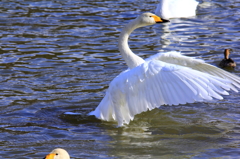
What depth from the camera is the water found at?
677cm

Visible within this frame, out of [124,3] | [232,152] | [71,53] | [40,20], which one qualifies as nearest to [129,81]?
[232,152]

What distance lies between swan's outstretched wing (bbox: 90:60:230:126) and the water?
62 cm

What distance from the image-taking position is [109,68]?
413 inches

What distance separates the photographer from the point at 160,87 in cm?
667

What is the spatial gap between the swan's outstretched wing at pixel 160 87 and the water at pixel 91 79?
0.62 metres

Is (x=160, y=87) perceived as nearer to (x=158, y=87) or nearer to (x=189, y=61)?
(x=158, y=87)

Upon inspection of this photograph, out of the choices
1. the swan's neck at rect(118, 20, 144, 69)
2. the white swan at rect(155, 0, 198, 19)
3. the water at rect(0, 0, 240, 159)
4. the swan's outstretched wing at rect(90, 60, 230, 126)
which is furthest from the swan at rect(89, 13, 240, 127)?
the white swan at rect(155, 0, 198, 19)

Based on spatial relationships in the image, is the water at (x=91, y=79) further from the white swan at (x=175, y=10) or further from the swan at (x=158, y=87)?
the swan at (x=158, y=87)

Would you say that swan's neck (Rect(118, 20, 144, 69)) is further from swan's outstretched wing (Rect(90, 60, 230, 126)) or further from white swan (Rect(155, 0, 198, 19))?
white swan (Rect(155, 0, 198, 19))

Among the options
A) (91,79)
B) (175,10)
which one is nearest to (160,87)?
(91,79)

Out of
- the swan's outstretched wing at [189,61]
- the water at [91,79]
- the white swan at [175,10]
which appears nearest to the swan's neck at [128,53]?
the swan's outstretched wing at [189,61]

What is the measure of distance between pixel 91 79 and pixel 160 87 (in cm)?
339

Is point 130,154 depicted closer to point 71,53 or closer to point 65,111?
point 65,111

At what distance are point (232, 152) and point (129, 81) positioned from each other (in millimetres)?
1762
